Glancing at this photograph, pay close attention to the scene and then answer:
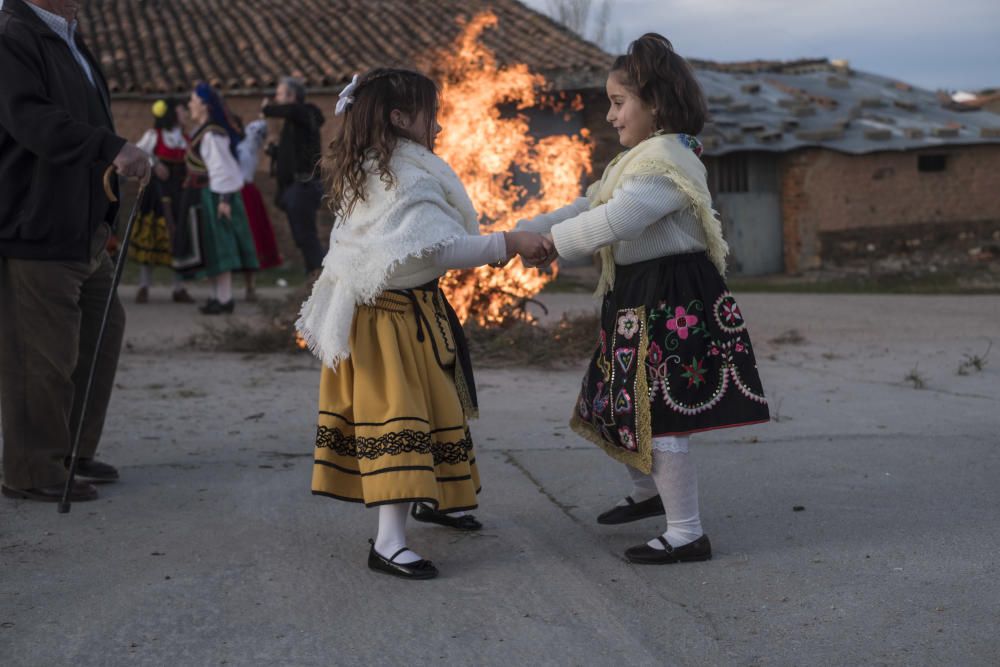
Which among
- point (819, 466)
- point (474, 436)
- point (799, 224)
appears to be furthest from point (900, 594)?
point (799, 224)

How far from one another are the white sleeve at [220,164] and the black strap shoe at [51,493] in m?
5.87

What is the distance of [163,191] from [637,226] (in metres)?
8.06

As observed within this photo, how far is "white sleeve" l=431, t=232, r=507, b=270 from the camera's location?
3357mm

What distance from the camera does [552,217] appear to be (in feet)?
12.5

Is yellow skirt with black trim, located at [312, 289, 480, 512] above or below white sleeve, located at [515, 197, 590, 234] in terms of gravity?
below

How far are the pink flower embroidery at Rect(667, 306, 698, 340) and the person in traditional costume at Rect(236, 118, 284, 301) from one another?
749 cm

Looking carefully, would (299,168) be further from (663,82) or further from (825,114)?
(825,114)

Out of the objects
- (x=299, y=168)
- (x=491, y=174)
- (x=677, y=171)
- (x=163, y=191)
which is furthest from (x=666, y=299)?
(x=163, y=191)

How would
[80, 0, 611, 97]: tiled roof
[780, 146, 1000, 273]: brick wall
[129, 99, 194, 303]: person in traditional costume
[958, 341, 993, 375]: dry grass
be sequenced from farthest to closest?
[780, 146, 1000, 273]: brick wall
[80, 0, 611, 97]: tiled roof
[129, 99, 194, 303]: person in traditional costume
[958, 341, 993, 375]: dry grass

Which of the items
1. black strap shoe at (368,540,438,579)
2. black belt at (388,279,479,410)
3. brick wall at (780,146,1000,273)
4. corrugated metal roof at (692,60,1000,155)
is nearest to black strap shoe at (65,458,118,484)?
black strap shoe at (368,540,438,579)

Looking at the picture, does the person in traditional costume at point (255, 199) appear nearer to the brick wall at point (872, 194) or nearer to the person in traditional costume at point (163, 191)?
the person in traditional costume at point (163, 191)

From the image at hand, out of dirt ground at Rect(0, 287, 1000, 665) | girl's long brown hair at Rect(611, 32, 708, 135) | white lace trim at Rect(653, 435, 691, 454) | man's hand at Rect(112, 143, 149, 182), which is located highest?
girl's long brown hair at Rect(611, 32, 708, 135)

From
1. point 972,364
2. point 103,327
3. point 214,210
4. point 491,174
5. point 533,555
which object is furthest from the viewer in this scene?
point 214,210

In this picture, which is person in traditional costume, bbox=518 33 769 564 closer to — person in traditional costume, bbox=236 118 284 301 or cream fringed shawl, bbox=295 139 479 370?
cream fringed shawl, bbox=295 139 479 370
